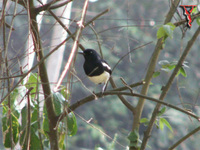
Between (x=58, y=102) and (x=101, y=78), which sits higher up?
(x=58, y=102)

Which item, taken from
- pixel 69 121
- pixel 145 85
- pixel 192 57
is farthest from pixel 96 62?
pixel 192 57

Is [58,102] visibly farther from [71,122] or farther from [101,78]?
[101,78]

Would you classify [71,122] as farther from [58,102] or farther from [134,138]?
[134,138]

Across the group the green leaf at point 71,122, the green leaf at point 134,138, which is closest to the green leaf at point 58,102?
the green leaf at point 71,122

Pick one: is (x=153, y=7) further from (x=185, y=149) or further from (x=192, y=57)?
(x=185, y=149)

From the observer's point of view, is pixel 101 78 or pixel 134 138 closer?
pixel 134 138

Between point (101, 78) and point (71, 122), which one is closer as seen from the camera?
point (71, 122)

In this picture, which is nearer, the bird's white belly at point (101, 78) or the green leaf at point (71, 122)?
the green leaf at point (71, 122)

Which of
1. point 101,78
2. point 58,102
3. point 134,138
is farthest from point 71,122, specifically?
point 101,78

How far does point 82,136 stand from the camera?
807 centimetres

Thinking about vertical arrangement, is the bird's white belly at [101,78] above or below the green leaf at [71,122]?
below

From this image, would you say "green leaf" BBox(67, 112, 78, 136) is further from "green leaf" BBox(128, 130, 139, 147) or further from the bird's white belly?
the bird's white belly

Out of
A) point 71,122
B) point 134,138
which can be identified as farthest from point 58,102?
point 134,138

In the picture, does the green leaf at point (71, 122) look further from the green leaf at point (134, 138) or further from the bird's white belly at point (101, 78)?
the bird's white belly at point (101, 78)
